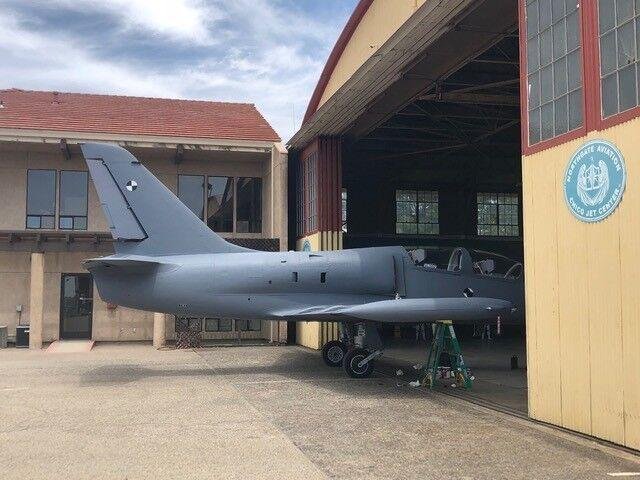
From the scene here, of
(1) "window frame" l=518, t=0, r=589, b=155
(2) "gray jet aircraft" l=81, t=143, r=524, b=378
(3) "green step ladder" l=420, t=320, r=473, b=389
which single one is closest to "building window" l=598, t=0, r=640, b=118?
(1) "window frame" l=518, t=0, r=589, b=155

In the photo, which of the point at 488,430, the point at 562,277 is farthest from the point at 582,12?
the point at 488,430

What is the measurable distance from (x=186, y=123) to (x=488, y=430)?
19829mm

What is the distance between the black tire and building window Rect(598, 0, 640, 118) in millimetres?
10220

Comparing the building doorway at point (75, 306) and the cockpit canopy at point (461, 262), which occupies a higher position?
the cockpit canopy at point (461, 262)

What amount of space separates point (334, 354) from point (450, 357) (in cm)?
416

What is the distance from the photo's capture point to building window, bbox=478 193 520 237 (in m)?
29.8

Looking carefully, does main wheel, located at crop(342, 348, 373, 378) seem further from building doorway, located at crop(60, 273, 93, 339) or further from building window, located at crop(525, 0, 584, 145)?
building doorway, located at crop(60, 273, 93, 339)

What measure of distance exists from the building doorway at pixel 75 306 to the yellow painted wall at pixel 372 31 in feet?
41.6

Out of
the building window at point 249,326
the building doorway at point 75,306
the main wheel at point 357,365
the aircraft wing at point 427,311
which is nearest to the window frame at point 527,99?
the aircraft wing at point 427,311

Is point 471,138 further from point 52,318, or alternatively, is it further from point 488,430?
point 52,318

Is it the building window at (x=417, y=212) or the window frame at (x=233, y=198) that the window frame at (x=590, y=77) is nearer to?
the window frame at (x=233, y=198)

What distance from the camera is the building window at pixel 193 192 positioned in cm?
2431

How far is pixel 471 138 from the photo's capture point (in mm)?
22750

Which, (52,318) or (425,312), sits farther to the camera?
(52,318)
